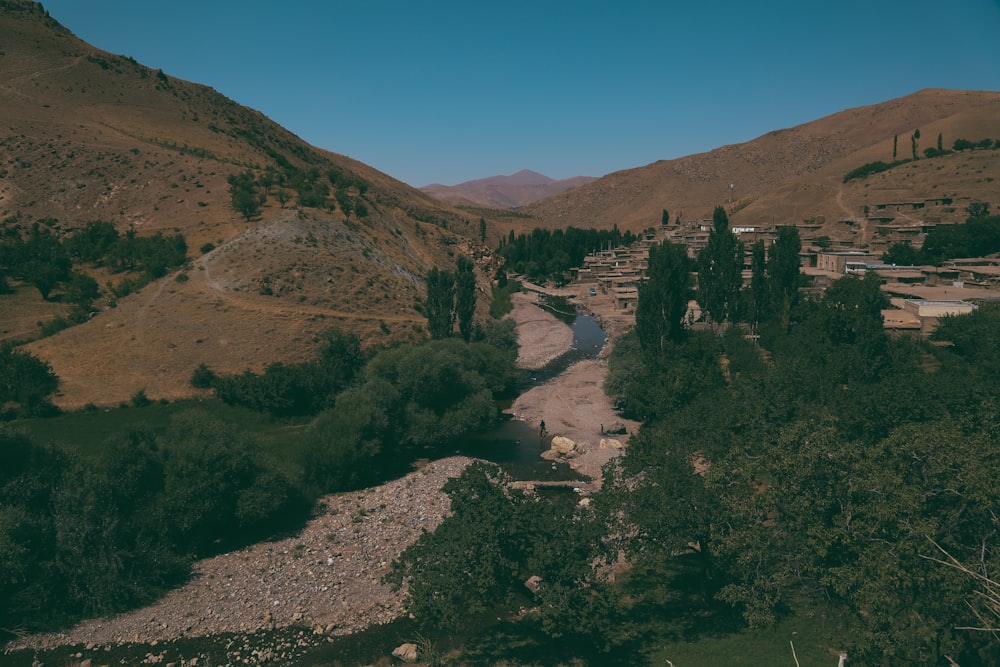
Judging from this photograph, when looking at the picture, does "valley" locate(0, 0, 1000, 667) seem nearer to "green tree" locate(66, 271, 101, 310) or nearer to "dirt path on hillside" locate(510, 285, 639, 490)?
"dirt path on hillside" locate(510, 285, 639, 490)

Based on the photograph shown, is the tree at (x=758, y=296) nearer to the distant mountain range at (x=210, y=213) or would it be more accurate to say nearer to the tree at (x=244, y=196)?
the distant mountain range at (x=210, y=213)

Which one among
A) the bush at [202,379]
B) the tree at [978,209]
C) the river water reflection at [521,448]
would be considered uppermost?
Answer: the tree at [978,209]

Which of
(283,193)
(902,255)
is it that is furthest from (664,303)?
(283,193)

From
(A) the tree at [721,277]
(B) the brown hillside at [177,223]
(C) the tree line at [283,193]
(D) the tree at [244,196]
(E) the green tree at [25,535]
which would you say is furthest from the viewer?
(C) the tree line at [283,193]

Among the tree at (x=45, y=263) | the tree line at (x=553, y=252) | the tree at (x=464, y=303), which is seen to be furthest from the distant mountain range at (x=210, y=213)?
the tree line at (x=553, y=252)

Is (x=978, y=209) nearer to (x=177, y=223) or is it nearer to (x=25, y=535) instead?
(x=177, y=223)

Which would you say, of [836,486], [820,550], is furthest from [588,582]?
[836,486]
